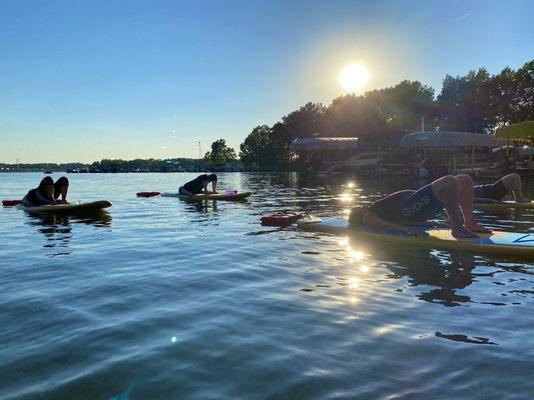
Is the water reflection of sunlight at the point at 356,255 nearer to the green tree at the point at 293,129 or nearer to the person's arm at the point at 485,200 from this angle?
the person's arm at the point at 485,200

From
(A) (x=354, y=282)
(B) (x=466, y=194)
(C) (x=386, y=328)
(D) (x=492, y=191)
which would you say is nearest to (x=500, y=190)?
(D) (x=492, y=191)

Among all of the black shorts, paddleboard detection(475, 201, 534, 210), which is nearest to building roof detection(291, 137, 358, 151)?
the black shorts

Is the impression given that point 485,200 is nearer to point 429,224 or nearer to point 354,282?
point 429,224

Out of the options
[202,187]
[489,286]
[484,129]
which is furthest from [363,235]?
[484,129]

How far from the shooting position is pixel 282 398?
3.41 metres

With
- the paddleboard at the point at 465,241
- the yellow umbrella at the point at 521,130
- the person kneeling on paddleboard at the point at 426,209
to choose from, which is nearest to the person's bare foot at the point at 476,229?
the person kneeling on paddleboard at the point at 426,209

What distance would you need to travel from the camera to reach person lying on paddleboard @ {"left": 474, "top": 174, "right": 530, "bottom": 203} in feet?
50.3

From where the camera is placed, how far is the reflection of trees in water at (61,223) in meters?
11.1

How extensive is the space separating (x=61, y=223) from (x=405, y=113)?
81145 mm

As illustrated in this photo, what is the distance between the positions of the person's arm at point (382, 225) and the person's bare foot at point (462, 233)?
0.59 m

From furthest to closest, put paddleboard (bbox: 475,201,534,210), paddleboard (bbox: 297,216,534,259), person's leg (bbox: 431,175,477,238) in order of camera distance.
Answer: paddleboard (bbox: 475,201,534,210), person's leg (bbox: 431,175,477,238), paddleboard (bbox: 297,216,534,259)

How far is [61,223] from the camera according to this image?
14609mm

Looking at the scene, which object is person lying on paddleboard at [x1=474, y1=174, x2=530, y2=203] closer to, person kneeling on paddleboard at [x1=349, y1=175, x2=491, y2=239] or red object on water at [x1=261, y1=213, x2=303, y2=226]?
person kneeling on paddleboard at [x1=349, y1=175, x2=491, y2=239]

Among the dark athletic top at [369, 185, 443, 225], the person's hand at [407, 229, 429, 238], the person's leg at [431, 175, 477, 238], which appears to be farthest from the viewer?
the person's hand at [407, 229, 429, 238]
